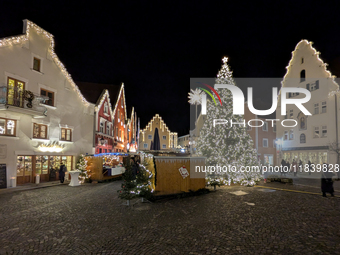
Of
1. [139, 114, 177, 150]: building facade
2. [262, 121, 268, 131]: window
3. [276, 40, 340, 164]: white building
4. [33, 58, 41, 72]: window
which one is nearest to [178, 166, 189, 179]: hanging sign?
[33, 58, 41, 72]: window

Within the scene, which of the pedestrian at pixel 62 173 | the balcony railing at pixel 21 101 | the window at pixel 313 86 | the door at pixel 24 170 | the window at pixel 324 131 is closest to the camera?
the balcony railing at pixel 21 101

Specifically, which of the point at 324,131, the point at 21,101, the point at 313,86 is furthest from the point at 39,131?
the point at 313,86

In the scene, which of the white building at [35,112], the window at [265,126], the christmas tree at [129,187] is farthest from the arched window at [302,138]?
the christmas tree at [129,187]

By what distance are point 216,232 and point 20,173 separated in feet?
52.8

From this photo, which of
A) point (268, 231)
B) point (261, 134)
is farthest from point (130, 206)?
point (261, 134)

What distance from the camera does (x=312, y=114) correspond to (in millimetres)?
30094

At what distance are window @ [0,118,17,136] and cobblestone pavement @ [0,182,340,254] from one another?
629 cm

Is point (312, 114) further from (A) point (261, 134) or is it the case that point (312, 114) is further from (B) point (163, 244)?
(B) point (163, 244)

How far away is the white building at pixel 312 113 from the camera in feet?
90.1

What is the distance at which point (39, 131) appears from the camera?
19281 millimetres

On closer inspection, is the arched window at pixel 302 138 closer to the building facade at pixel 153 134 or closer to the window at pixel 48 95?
the window at pixel 48 95

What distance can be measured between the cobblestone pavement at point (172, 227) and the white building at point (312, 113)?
18.8 m

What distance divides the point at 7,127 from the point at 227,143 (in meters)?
16.2

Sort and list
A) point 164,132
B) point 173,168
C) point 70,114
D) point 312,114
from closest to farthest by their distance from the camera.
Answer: point 173,168 < point 70,114 < point 312,114 < point 164,132
